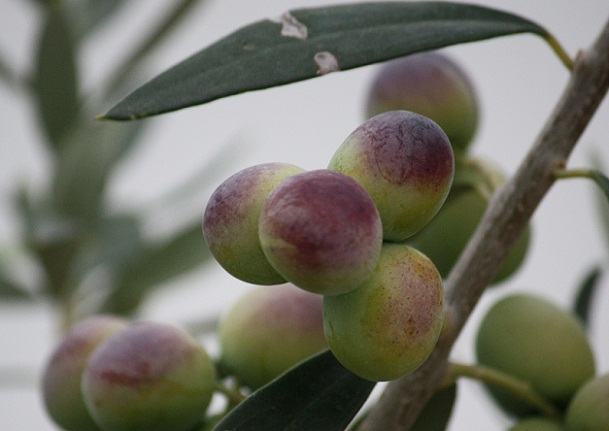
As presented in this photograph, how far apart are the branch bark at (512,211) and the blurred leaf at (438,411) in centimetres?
9

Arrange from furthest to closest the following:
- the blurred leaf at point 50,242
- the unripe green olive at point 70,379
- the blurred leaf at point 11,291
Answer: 1. the blurred leaf at point 11,291
2. the blurred leaf at point 50,242
3. the unripe green olive at point 70,379

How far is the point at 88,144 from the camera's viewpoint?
1.81m

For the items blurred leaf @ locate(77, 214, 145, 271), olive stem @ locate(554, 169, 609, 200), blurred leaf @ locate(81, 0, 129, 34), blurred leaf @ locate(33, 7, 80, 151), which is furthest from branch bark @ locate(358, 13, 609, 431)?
blurred leaf @ locate(81, 0, 129, 34)

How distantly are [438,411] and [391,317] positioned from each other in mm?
302

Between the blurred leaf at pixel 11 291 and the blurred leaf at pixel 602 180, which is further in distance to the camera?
the blurred leaf at pixel 11 291

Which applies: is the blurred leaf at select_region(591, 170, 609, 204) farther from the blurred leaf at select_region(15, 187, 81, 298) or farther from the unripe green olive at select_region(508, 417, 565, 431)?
the blurred leaf at select_region(15, 187, 81, 298)

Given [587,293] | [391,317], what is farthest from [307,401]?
[587,293]

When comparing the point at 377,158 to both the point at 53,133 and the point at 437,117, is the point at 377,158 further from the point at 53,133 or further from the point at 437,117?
the point at 53,133

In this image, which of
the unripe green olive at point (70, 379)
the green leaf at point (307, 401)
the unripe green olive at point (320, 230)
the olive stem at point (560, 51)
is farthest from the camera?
the unripe green olive at point (70, 379)

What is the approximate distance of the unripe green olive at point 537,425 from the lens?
852mm

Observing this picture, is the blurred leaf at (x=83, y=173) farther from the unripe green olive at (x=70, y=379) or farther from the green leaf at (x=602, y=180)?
the green leaf at (x=602, y=180)

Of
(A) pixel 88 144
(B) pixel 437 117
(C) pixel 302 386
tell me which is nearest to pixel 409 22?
(B) pixel 437 117

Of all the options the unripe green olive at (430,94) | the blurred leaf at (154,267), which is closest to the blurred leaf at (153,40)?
the blurred leaf at (154,267)

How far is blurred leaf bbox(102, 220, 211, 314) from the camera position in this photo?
175 cm
